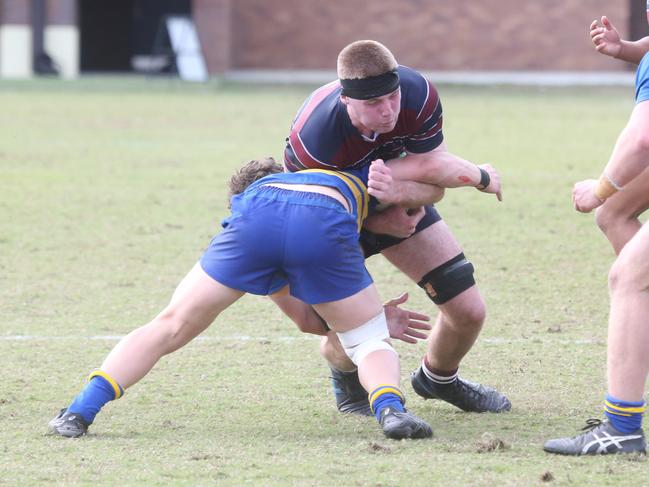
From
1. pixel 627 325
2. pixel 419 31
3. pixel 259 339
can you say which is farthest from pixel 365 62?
pixel 419 31

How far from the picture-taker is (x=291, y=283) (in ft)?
17.5

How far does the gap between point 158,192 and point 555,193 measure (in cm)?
400

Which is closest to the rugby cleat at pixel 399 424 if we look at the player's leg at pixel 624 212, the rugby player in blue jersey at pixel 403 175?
the rugby player in blue jersey at pixel 403 175

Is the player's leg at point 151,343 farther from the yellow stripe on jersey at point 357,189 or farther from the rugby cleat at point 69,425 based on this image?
the yellow stripe on jersey at point 357,189

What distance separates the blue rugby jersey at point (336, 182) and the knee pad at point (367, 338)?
43cm

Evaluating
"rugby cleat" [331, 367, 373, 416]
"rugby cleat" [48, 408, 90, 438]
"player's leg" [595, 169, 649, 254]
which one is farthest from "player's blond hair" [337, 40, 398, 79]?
"rugby cleat" [48, 408, 90, 438]

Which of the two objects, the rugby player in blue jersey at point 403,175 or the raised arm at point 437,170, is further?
the raised arm at point 437,170

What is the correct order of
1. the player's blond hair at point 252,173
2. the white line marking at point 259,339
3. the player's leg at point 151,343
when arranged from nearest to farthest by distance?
the player's leg at point 151,343 < the player's blond hair at point 252,173 < the white line marking at point 259,339

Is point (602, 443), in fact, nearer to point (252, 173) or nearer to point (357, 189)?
point (357, 189)

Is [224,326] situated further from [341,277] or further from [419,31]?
[419,31]

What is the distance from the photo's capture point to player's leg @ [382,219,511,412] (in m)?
5.80

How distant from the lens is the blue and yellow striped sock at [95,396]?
17.3 ft

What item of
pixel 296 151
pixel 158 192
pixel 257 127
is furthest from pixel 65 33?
pixel 296 151

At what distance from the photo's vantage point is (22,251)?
9.94 metres
